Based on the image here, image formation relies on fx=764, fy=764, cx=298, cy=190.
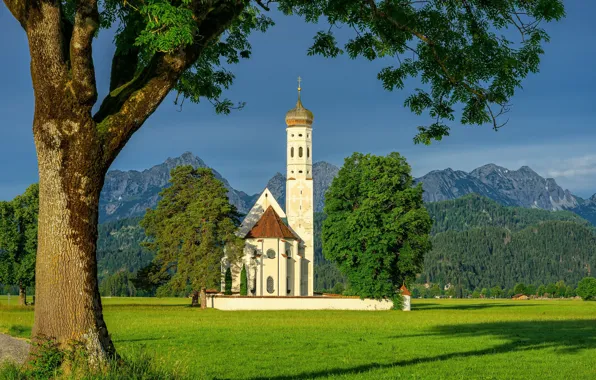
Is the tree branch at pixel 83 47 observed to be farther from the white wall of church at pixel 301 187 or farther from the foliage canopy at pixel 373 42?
the white wall of church at pixel 301 187

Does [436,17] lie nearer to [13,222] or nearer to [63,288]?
[63,288]

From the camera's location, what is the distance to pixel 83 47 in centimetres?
1162

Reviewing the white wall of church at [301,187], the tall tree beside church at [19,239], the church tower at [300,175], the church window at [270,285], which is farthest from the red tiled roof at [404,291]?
the tall tree beside church at [19,239]

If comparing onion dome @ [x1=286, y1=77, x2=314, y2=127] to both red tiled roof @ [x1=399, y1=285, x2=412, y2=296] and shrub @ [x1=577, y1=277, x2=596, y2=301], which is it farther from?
shrub @ [x1=577, y1=277, x2=596, y2=301]

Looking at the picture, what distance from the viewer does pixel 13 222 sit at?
217 feet

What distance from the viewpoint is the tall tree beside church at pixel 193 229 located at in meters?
63.7

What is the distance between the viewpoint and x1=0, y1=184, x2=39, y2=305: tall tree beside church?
64.5 metres

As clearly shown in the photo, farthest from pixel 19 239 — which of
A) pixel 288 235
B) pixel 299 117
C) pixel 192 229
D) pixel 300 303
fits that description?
pixel 299 117

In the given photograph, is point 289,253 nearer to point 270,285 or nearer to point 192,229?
point 270,285

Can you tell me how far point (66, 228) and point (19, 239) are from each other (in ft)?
191

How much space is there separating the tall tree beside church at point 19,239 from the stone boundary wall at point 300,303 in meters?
16.8

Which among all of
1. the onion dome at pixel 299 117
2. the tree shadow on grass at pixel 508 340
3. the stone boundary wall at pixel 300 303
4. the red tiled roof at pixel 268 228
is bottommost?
the tree shadow on grass at pixel 508 340

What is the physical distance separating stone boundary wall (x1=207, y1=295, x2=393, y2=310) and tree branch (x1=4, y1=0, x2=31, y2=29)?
175 feet

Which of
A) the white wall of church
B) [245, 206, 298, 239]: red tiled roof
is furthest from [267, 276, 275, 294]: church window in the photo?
the white wall of church
